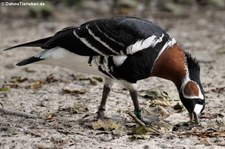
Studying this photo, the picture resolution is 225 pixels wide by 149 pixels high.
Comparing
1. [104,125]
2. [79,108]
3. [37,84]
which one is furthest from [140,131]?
[37,84]

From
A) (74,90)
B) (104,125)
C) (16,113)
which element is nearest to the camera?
(104,125)

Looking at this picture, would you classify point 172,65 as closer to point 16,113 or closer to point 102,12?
point 16,113

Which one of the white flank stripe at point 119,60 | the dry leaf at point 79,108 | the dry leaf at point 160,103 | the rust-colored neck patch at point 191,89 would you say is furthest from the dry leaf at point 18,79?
the rust-colored neck patch at point 191,89

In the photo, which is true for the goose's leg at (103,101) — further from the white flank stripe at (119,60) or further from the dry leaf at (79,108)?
the white flank stripe at (119,60)

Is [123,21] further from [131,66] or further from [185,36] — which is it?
[185,36]

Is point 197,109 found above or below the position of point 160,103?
above

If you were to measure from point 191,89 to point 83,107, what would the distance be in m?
1.21

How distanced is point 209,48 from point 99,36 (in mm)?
3823

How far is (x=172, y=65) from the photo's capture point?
5617mm

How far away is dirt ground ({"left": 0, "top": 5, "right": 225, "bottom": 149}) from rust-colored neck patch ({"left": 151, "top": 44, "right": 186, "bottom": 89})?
0.45 m

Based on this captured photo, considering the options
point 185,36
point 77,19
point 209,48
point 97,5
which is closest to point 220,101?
point 209,48

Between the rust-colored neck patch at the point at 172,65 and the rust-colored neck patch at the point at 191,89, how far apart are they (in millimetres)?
87

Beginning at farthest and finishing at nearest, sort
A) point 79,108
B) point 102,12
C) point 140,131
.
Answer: point 102,12
point 79,108
point 140,131

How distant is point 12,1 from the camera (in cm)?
1156
